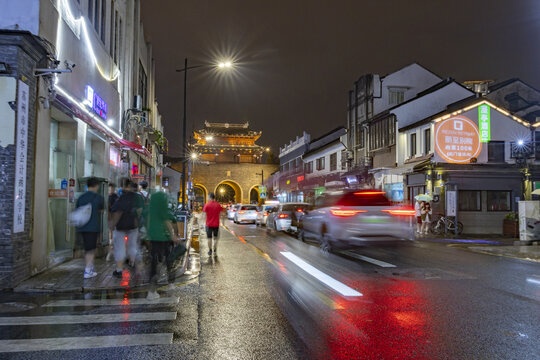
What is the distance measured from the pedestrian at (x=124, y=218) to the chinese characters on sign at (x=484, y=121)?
20.6 m

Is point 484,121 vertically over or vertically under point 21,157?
over

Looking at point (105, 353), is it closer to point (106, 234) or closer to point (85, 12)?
point (106, 234)

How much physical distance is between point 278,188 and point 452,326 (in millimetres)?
57297

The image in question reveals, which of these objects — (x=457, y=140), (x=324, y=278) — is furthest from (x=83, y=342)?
(x=457, y=140)

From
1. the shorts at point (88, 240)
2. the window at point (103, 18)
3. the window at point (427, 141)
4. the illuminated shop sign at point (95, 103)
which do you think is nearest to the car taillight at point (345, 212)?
the shorts at point (88, 240)

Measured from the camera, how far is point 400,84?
3259cm

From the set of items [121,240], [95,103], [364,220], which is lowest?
[121,240]

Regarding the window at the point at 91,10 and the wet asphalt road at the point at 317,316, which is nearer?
the wet asphalt road at the point at 317,316

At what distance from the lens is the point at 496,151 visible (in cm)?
2364

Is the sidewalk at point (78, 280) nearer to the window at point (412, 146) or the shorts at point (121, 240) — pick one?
the shorts at point (121, 240)

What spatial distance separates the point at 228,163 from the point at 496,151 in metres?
48.4

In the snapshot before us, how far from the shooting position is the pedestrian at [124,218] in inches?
329

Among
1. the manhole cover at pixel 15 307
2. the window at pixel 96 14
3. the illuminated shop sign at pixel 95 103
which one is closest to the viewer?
the manhole cover at pixel 15 307

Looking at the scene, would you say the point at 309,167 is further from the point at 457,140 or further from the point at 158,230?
the point at 158,230
